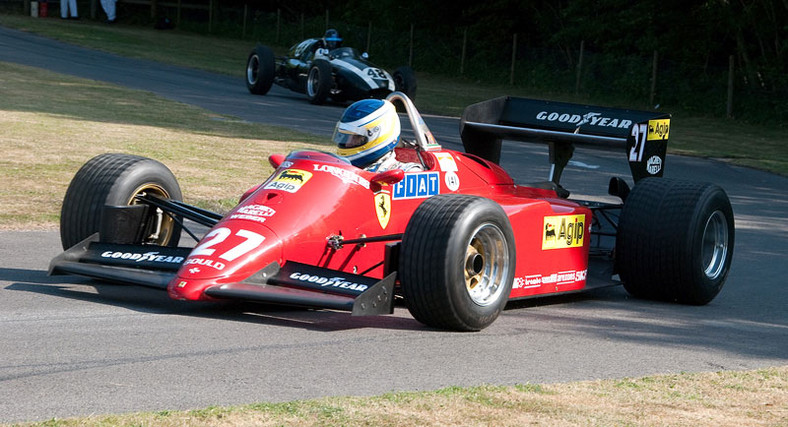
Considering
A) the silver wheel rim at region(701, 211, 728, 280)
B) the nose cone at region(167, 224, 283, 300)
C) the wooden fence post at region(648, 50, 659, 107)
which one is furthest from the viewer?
the wooden fence post at region(648, 50, 659, 107)

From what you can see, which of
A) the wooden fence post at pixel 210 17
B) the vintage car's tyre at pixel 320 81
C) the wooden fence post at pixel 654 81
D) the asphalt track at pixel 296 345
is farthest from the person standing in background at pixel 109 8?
the asphalt track at pixel 296 345

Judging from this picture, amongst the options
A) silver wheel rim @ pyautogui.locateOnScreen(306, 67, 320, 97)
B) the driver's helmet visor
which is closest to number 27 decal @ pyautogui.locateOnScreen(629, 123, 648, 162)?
the driver's helmet visor

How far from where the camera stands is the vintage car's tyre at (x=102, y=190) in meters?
8.01

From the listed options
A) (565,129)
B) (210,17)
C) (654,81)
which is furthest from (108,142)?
(210,17)

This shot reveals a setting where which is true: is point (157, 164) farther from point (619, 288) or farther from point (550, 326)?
point (619, 288)

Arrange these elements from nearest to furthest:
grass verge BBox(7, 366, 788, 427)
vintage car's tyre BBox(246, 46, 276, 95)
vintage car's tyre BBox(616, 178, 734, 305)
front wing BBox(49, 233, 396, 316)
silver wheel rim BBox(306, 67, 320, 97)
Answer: grass verge BBox(7, 366, 788, 427), front wing BBox(49, 233, 396, 316), vintage car's tyre BBox(616, 178, 734, 305), silver wheel rim BBox(306, 67, 320, 97), vintage car's tyre BBox(246, 46, 276, 95)

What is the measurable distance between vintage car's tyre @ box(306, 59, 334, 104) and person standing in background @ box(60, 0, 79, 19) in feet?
99.9

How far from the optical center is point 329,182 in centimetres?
751

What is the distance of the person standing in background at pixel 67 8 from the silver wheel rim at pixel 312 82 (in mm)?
30277

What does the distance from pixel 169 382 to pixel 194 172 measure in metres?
9.48

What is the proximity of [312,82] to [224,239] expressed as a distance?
1973cm

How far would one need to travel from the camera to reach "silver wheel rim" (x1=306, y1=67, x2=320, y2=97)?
26.3 m

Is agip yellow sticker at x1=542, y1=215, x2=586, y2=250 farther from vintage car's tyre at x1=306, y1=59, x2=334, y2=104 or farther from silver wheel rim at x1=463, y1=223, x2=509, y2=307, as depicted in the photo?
vintage car's tyre at x1=306, y1=59, x2=334, y2=104

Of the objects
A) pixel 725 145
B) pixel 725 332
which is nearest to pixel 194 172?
pixel 725 332
